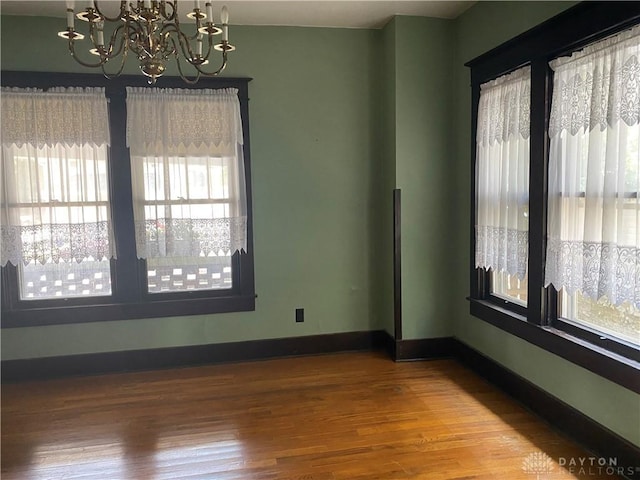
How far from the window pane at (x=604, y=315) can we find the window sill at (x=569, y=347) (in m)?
0.10

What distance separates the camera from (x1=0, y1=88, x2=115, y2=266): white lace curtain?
3410 mm

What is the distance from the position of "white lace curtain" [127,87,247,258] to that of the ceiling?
1.88 ft

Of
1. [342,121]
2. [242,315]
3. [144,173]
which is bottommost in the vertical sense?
[242,315]

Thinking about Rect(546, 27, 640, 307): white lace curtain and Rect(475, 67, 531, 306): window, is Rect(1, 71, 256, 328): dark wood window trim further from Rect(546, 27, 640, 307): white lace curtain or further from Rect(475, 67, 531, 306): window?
Rect(546, 27, 640, 307): white lace curtain

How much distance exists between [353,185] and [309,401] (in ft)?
5.86

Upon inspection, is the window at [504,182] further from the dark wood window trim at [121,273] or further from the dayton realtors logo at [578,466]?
the dark wood window trim at [121,273]

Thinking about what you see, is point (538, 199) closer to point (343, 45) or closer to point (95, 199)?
→ point (343, 45)

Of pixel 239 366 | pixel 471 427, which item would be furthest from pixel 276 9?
pixel 471 427

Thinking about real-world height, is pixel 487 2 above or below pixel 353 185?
above

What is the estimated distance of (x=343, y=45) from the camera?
12.8 feet

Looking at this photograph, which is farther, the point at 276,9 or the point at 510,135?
the point at 276,9

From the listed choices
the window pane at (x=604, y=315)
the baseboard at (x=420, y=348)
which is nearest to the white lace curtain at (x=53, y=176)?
the baseboard at (x=420, y=348)

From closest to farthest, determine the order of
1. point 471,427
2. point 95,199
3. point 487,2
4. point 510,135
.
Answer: point 471,427 → point 510,135 → point 487,2 → point 95,199

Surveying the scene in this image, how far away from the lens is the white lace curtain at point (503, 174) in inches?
117
